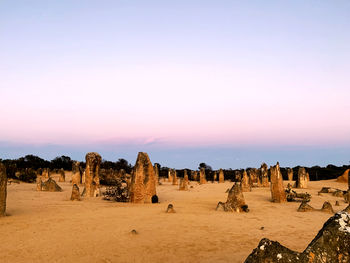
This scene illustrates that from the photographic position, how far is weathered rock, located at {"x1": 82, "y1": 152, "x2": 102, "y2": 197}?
19.6 m

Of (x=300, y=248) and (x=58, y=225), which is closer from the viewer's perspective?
(x=300, y=248)

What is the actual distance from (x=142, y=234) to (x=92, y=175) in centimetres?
1275

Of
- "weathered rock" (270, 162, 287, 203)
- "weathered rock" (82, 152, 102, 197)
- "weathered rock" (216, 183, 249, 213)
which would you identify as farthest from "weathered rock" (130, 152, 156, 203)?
"weathered rock" (270, 162, 287, 203)

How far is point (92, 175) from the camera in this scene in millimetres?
20891

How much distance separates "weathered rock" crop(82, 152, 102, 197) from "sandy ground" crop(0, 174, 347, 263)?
588 cm

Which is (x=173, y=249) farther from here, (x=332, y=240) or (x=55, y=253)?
(x=332, y=240)

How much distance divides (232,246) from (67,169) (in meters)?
48.1

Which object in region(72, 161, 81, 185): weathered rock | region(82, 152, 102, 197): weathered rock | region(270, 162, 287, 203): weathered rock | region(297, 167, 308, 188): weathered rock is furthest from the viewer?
region(297, 167, 308, 188): weathered rock

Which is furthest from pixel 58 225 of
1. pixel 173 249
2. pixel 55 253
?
pixel 173 249

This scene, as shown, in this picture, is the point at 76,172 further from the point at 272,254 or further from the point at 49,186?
the point at 272,254

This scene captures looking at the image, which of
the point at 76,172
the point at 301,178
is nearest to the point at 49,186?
the point at 76,172

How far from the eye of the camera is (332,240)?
12.2ft

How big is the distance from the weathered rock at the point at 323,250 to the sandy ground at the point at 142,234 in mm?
3218

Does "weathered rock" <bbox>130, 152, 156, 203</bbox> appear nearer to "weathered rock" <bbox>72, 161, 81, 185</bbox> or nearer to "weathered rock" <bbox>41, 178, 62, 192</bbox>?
"weathered rock" <bbox>41, 178, 62, 192</bbox>
